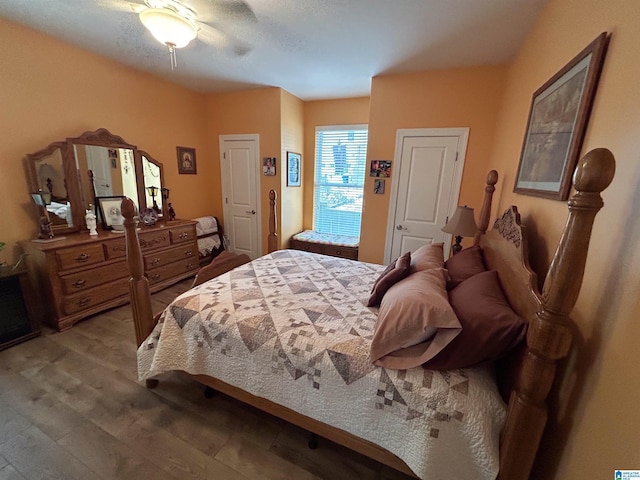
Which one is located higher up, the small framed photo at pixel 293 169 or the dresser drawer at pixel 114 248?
the small framed photo at pixel 293 169

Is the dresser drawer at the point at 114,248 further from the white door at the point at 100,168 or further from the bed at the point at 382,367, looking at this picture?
the bed at the point at 382,367

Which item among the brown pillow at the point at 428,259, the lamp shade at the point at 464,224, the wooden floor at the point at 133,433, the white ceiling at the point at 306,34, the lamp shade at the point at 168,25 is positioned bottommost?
the wooden floor at the point at 133,433

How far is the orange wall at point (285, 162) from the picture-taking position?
3697 mm

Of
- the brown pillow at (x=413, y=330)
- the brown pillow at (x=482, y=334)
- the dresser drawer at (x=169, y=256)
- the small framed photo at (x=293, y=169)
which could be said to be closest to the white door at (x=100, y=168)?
the dresser drawer at (x=169, y=256)

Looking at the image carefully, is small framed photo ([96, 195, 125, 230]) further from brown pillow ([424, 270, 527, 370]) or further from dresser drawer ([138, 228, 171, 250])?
brown pillow ([424, 270, 527, 370])

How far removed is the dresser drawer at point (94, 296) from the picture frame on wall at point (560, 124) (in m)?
3.65

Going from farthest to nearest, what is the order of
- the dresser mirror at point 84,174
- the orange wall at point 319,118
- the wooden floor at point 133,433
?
the orange wall at point 319,118
the dresser mirror at point 84,174
the wooden floor at point 133,433

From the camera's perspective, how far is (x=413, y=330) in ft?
3.57

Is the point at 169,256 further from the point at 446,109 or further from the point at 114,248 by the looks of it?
the point at 446,109

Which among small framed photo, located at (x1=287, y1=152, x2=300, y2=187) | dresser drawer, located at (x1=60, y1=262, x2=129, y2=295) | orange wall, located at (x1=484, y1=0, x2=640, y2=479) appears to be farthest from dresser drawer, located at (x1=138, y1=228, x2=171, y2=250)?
orange wall, located at (x1=484, y1=0, x2=640, y2=479)

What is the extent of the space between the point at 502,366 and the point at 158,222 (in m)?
3.80

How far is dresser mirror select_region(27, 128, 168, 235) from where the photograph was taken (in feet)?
7.90

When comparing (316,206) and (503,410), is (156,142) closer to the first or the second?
(316,206)

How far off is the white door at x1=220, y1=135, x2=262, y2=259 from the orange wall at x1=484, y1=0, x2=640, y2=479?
3.52 metres
